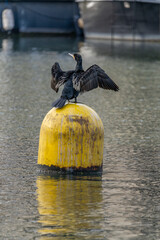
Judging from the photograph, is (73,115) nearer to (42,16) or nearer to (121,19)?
(121,19)

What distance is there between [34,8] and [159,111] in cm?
2966

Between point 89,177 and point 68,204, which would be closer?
point 68,204

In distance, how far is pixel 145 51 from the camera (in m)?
32.9

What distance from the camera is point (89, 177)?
9688 mm

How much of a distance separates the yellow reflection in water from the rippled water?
0.01m

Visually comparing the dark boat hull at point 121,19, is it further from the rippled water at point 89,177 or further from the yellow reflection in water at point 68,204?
A: the yellow reflection in water at point 68,204

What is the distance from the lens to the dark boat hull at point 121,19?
1583 inches

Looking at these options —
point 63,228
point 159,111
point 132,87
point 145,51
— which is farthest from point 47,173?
point 145,51

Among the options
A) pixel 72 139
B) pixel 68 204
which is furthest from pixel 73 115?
pixel 68 204

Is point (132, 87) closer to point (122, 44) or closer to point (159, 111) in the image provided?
point (159, 111)

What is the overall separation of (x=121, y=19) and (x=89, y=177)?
31771 mm

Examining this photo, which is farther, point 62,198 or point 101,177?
point 101,177

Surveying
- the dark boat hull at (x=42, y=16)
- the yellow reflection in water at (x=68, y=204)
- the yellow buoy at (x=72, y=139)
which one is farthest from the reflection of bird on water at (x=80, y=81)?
the dark boat hull at (x=42, y=16)

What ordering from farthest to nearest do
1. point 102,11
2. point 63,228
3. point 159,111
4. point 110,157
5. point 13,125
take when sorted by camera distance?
1. point 102,11
2. point 159,111
3. point 13,125
4. point 110,157
5. point 63,228
